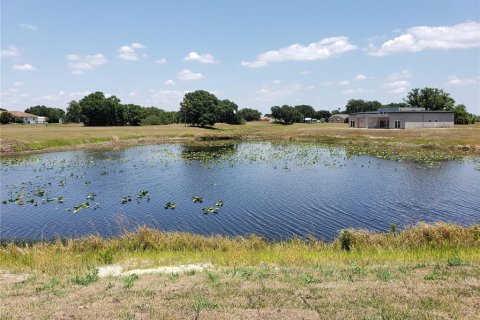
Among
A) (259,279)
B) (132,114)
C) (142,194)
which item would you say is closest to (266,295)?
(259,279)

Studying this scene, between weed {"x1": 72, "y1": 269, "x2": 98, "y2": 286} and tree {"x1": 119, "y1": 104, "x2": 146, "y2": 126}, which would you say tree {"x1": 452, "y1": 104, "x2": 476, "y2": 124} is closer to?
tree {"x1": 119, "y1": 104, "x2": 146, "y2": 126}

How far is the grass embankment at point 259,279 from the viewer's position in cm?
916

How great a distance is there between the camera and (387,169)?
44531 mm

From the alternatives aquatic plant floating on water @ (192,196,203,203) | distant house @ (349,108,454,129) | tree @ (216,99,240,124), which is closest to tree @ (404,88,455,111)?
distant house @ (349,108,454,129)

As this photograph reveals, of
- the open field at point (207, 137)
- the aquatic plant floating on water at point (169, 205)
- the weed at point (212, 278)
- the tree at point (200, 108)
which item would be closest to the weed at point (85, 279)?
the weed at point (212, 278)

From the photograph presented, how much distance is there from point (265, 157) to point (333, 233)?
38070mm

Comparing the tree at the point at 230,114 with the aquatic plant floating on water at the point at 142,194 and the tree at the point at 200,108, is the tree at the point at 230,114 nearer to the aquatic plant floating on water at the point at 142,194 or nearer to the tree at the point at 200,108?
the tree at the point at 200,108

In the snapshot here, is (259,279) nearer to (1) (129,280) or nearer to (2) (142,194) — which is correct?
(1) (129,280)

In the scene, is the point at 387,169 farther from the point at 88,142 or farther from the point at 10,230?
the point at 88,142

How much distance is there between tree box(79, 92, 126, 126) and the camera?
141375 millimetres

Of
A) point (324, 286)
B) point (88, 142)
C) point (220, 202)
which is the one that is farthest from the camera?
point (88, 142)

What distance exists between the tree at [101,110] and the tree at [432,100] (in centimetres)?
11442

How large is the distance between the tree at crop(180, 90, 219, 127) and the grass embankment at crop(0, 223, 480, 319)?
120 metres

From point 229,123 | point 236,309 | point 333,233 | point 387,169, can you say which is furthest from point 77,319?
point 229,123
